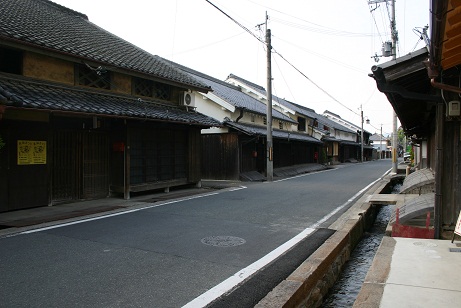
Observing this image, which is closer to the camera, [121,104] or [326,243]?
[326,243]

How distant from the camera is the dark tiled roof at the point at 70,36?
424 inches

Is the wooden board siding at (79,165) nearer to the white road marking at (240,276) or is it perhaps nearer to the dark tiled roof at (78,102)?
the dark tiled roof at (78,102)

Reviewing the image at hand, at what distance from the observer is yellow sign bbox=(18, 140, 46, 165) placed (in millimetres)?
9998

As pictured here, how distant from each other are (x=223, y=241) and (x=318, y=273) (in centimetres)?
236

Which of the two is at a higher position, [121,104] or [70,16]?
[70,16]

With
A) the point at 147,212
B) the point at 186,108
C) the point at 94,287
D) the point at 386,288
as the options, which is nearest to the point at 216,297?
the point at 94,287

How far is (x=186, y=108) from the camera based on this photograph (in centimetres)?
1714

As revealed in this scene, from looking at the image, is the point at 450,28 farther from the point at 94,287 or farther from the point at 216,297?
the point at 94,287

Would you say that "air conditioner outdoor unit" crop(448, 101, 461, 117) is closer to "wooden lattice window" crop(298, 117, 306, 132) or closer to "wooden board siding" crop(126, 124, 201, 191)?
"wooden board siding" crop(126, 124, 201, 191)

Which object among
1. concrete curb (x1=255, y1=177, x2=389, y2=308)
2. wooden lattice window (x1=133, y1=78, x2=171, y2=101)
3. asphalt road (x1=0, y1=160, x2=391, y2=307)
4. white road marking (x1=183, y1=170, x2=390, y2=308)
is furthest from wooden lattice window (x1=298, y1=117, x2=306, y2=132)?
white road marking (x1=183, y1=170, x2=390, y2=308)

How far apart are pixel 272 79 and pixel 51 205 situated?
607 inches

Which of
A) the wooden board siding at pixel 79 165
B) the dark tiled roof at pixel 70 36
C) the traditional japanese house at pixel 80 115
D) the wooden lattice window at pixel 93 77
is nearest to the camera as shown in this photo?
the traditional japanese house at pixel 80 115

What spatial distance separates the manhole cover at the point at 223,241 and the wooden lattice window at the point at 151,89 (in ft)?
30.0

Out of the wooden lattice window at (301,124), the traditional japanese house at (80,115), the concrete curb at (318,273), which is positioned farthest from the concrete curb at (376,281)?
the wooden lattice window at (301,124)
